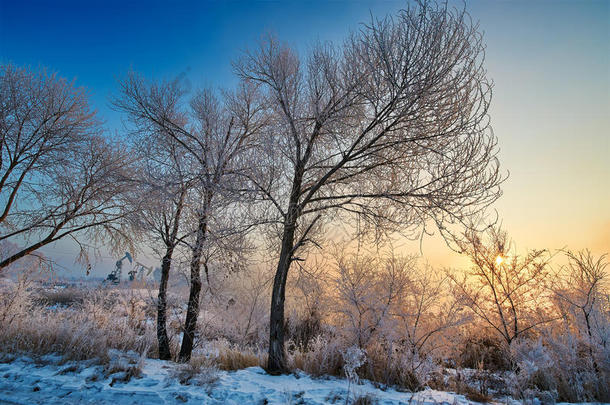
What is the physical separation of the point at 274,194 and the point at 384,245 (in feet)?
9.37

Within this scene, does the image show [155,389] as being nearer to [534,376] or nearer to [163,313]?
[163,313]

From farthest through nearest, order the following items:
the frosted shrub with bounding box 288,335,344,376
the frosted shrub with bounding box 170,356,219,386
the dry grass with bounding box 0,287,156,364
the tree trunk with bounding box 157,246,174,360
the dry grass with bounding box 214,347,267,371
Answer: the tree trunk with bounding box 157,246,174,360 < the dry grass with bounding box 214,347,267,371 < the frosted shrub with bounding box 288,335,344,376 < the dry grass with bounding box 0,287,156,364 < the frosted shrub with bounding box 170,356,219,386

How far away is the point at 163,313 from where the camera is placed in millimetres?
8891

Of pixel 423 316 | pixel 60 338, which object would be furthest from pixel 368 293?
pixel 60 338

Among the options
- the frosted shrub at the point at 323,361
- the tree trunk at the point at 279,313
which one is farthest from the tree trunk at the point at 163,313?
the frosted shrub at the point at 323,361

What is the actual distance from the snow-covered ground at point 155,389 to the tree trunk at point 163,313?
3.17 m

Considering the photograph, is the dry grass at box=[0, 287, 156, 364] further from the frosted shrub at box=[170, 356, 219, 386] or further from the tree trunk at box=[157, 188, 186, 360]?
the frosted shrub at box=[170, 356, 219, 386]

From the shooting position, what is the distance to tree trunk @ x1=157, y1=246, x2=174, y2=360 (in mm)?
8562

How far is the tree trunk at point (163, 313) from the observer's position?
337 inches

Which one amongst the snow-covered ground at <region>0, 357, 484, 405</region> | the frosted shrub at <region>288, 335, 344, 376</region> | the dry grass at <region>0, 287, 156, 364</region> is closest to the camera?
the snow-covered ground at <region>0, 357, 484, 405</region>

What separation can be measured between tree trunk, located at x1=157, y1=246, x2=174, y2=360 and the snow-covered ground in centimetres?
317

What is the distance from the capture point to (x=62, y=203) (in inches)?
381

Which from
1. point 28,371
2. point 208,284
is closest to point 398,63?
point 208,284

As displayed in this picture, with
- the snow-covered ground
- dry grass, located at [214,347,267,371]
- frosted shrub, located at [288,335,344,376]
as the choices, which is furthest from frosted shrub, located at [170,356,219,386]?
frosted shrub, located at [288,335,344,376]
